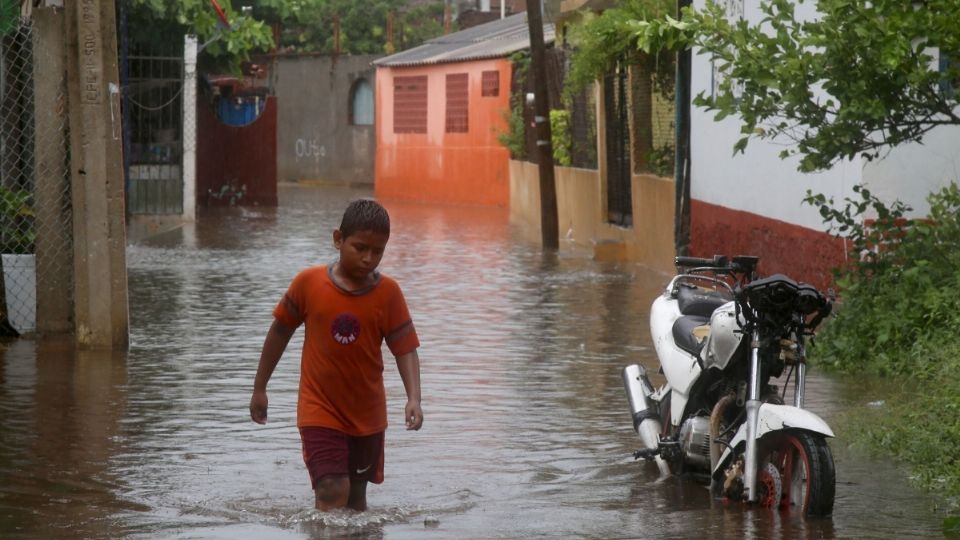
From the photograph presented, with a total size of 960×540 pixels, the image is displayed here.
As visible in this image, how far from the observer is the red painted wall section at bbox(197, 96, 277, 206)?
36.5m

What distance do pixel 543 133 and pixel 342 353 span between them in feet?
64.0

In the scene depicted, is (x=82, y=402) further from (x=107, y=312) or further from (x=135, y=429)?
(x=107, y=312)

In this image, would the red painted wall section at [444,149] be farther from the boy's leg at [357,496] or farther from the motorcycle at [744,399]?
the boy's leg at [357,496]

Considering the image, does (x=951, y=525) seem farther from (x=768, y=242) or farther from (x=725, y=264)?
(x=768, y=242)

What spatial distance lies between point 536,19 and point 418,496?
18090 mm

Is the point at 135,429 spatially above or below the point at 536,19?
below

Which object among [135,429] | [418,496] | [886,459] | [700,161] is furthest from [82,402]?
[700,161]

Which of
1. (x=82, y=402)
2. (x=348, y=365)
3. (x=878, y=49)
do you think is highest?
(x=878, y=49)

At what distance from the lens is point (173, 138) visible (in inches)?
1143

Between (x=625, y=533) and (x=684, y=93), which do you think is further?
(x=684, y=93)

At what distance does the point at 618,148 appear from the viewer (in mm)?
24359

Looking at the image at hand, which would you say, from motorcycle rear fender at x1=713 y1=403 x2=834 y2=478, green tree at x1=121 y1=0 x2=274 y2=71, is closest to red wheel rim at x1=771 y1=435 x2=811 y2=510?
motorcycle rear fender at x1=713 y1=403 x2=834 y2=478

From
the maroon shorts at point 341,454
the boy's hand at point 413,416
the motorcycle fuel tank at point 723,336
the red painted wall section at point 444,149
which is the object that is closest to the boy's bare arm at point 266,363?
the maroon shorts at point 341,454

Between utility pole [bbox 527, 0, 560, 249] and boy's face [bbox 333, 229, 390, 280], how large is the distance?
18.4 metres
